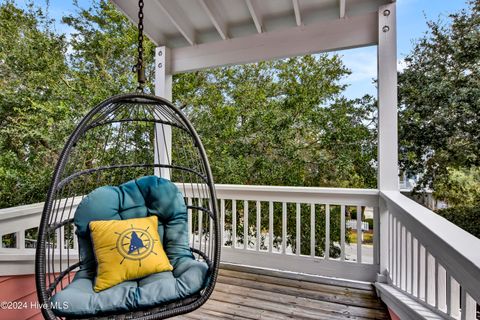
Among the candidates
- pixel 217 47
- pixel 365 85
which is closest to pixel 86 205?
pixel 217 47

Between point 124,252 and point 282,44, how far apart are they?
96.6 inches

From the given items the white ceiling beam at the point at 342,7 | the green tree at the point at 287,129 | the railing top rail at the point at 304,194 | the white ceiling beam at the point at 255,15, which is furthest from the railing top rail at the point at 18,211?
the green tree at the point at 287,129

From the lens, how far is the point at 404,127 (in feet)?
14.5

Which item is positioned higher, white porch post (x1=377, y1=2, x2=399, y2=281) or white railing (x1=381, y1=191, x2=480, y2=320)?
white porch post (x1=377, y1=2, x2=399, y2=281)

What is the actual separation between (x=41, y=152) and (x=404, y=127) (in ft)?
22.1

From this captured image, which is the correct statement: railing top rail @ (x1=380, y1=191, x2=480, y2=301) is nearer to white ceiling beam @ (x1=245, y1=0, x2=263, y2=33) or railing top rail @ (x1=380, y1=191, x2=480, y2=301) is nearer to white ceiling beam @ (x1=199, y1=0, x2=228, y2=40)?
white ceiling beam @ (x1=245, y1=0, x2=263, y2=33)

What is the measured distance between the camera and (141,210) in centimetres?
196

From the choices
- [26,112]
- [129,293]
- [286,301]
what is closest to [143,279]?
[129,293]

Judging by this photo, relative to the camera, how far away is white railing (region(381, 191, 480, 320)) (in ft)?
2.80

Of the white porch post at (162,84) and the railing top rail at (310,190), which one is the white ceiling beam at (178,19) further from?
the railing top rail at (310,190)

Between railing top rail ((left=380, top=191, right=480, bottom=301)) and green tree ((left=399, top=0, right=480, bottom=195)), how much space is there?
3.21m

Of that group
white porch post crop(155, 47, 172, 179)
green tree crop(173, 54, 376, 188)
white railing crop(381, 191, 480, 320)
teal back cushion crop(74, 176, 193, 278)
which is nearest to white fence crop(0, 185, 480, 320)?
white railing crop(381, 191, 480, 320)

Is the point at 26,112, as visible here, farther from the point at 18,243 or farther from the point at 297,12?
the point at 297,12

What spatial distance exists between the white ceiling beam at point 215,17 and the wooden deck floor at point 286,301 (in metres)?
2.68
